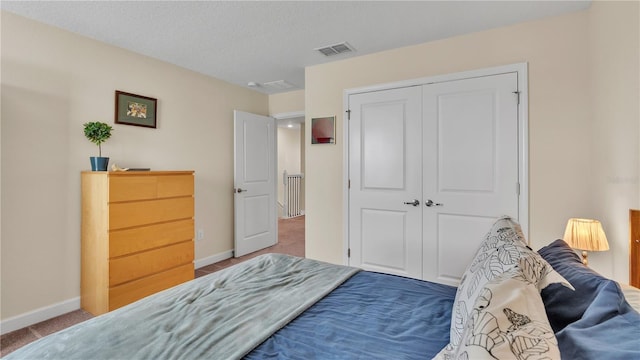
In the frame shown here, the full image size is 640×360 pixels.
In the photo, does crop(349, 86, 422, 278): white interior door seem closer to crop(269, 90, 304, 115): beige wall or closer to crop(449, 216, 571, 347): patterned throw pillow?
crop(269, 90, 304, 115): beige wall

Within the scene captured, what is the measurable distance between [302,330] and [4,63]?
2904 millimetres

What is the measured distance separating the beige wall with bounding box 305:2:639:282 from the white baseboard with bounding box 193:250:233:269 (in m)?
2.85

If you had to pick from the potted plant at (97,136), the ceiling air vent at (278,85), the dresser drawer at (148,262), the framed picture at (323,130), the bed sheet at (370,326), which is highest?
the ceiling air vent at (278,85)

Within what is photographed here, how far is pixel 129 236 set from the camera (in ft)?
8.34

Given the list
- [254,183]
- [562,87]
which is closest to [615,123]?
[562,87]

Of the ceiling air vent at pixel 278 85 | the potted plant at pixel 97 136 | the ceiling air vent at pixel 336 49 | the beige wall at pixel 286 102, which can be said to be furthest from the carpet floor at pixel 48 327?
the ceiling air vent at pixel 336 49

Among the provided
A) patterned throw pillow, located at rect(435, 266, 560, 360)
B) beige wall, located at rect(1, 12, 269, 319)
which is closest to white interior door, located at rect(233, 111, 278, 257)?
beige wall, located at rect(1, 12, 269, 319)

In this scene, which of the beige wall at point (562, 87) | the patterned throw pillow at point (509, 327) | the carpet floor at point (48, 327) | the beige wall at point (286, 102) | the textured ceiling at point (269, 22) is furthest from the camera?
the beige wall at point (286, 102)

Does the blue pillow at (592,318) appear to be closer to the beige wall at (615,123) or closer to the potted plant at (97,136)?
the beige wall at (615,123)

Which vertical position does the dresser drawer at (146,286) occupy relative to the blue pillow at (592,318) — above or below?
below

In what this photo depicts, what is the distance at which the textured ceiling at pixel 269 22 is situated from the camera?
2.21 metres

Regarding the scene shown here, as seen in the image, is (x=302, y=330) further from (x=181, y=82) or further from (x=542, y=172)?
(x=181, y=82)

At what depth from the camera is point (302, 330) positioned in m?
1.11

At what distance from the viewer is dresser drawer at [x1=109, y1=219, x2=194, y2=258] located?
2465 millimetres
